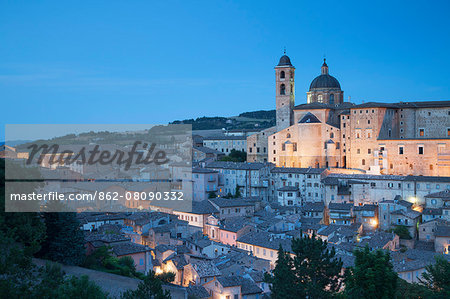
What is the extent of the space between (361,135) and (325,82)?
36.7 ft

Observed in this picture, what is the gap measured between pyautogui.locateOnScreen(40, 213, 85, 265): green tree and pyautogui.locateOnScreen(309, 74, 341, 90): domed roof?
111 ft

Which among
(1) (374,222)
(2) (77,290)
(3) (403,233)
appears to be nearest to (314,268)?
(2) (77,290)

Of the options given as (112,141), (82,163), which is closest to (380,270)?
(82,163)

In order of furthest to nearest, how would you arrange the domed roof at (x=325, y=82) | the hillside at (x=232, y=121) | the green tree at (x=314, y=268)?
the hillside at (x=232, y=121)
the domed roof at (x=325, y=82)
the green tree at (x=314, y=268)

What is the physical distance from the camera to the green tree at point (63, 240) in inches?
565

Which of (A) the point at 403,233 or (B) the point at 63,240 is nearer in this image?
(B) the point at 63,240

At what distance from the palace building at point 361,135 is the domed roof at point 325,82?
4.13 m

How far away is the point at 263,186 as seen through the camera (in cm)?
3491

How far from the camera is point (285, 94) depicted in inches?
1636

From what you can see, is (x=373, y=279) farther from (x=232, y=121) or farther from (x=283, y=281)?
(x=232, y=121)

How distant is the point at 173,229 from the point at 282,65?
21.9 meters

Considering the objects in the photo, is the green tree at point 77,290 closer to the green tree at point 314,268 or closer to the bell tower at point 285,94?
the green tree at point 314,268

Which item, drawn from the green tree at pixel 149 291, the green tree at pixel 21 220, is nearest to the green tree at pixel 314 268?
the green tree at pixel 149 291

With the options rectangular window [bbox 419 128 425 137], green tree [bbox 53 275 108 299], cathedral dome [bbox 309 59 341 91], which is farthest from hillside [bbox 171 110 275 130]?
green tree [bbox 53 275 108 299]
